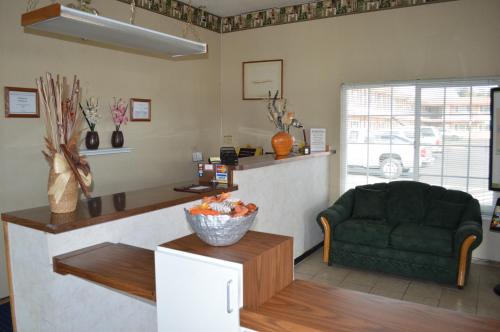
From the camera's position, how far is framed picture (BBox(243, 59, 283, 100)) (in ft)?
19.5

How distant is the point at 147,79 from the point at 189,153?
119 centimetres

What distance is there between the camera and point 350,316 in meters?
1.50

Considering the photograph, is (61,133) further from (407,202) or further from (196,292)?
(407,202)

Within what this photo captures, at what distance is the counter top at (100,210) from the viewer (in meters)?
2.12

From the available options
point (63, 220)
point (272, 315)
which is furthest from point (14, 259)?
point (272, 315)

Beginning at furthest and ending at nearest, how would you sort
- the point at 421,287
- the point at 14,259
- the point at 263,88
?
the point at 263,88 → the point at 421,287 → the point at 14,259

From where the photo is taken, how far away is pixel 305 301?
5.29 ft

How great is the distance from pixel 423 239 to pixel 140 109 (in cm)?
339

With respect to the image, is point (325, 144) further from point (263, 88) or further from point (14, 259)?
point (14, 259)

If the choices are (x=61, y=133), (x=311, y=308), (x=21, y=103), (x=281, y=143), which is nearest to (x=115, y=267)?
(x=61, y=133)

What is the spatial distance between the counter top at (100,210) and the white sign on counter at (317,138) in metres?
2.14

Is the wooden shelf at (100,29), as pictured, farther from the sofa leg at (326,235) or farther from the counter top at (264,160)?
the sofa leg at (326,235)

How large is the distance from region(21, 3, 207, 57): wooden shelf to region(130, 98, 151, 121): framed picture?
213 centimetres

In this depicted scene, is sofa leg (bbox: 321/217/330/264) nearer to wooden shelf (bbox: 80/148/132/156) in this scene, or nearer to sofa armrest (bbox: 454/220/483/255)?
sofa armrest (bbox: 454/220/483/255)
